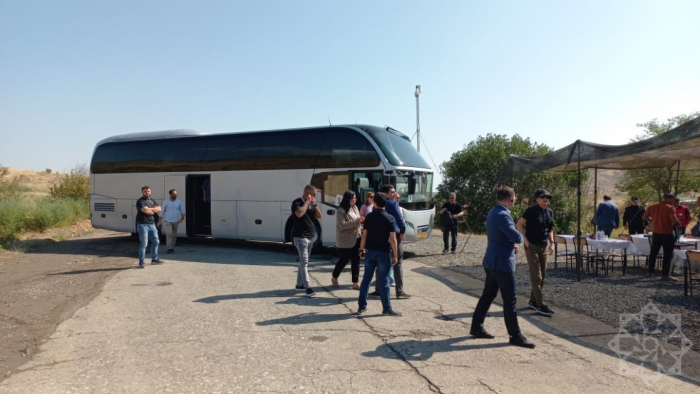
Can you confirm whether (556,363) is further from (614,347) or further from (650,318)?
(650,318)

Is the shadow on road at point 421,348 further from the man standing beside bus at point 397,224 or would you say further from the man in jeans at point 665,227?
the man in jeans at point 665,227

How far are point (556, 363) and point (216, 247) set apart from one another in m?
12.4

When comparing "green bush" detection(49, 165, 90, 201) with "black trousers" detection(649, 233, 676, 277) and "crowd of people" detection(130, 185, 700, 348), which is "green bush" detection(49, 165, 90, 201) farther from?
"black trousers" detection(649, 233, 676, 277)

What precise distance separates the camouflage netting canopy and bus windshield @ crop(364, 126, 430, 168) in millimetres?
2349

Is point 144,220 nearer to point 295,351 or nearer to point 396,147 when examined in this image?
point 396,147

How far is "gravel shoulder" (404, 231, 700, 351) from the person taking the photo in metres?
6.79

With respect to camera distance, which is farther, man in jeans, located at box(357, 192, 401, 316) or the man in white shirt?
the man in white shirt

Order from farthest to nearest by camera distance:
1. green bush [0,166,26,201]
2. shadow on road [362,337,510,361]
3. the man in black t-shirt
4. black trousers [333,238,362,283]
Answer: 1. green bush [0,166,26,201]
2. the man in black t-shirt
3. black trousers [333,238,362,283]
4. shadow on road [362,337,510,361]

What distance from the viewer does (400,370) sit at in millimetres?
4797

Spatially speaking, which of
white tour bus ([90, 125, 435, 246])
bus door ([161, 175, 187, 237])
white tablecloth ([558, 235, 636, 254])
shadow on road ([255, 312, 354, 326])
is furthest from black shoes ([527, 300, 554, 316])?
bus door ([161, 175, 187, 237])

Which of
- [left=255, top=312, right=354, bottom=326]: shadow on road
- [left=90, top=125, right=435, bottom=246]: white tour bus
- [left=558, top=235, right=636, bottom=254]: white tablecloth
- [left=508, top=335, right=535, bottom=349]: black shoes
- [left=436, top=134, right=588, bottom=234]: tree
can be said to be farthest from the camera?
[left=436, top=134, right=588, bottom=234]: tree

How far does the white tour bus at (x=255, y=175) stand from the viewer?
12609mm

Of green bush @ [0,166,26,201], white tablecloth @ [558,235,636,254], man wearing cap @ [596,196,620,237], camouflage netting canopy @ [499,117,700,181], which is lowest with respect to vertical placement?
white tablecloth @ [558,235,636,254]

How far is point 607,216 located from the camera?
13.4m
